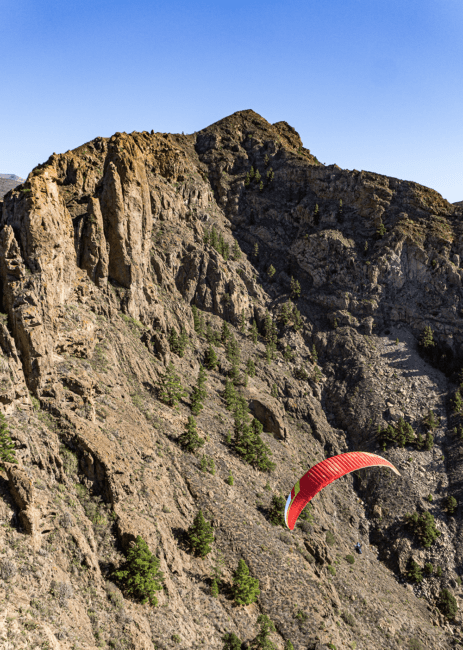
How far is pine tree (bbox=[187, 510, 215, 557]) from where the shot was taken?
30141mm

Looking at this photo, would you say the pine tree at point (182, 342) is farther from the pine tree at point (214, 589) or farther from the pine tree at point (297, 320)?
the pine tree at point (214, 589)

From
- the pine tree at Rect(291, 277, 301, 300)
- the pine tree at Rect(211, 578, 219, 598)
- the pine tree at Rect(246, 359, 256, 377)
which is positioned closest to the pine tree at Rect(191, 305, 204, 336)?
the pine tree at Rect(246, 359, 256, 377)

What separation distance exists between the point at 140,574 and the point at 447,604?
39.5 meters

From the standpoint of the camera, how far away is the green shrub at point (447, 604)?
42.5 metres

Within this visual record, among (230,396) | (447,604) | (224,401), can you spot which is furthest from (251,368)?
(447,604)

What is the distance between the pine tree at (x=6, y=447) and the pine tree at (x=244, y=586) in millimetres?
18906

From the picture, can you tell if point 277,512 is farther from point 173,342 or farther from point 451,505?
point 451,505

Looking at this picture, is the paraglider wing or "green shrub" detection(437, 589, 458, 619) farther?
"green shrub" detection(437, 589, 458, 619)

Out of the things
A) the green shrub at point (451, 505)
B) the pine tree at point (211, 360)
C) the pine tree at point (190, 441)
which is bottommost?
the green shrub at point (451, 505)

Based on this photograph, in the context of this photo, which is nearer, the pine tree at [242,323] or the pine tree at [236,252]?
the pine tree at [242,323]

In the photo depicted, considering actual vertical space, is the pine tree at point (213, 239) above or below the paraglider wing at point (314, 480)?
above

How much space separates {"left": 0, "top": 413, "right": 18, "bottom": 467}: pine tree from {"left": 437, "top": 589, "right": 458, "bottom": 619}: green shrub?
49059 mm

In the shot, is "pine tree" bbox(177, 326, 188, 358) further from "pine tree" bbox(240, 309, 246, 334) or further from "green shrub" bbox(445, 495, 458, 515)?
"green shrub" bbox(445, 495, 458, 515)

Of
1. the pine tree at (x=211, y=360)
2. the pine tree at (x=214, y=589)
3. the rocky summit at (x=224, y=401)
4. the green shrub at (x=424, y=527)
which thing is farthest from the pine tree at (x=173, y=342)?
the green shrub at (x=424, y=527)
